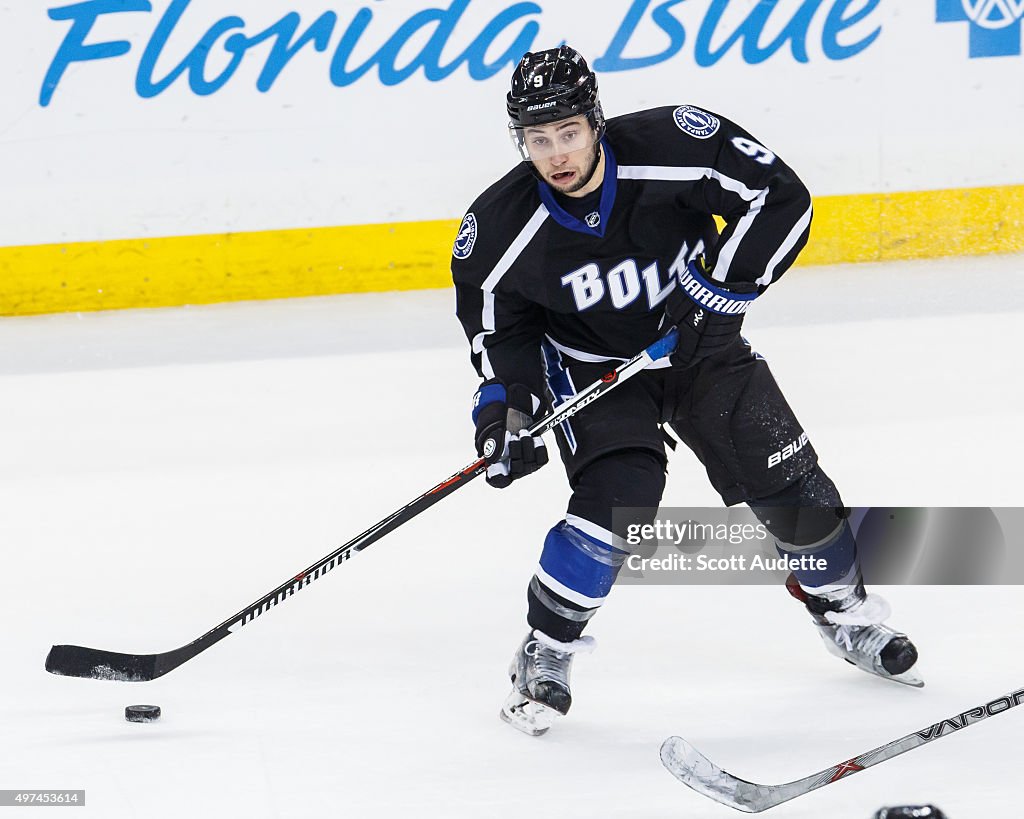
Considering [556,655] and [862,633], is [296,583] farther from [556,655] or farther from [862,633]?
[862,633]

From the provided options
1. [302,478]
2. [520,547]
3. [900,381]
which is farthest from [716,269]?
[900,381]

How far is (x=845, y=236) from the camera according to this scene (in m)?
5.94

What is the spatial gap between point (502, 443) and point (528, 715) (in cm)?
43

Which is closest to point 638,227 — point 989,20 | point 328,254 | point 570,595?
point 570,595

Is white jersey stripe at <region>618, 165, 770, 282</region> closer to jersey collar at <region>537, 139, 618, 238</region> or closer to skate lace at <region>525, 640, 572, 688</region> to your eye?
jersey collar at <region>537, 139, 618, 238</region>

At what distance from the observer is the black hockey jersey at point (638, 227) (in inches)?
93.3

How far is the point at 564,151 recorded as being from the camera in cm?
230

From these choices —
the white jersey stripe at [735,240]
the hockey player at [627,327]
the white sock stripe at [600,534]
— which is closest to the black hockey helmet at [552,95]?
the hockey player at [627,327]

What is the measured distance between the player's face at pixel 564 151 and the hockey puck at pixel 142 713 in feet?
3.49

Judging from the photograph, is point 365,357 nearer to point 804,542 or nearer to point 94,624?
point 94,624

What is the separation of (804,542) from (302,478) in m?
1.61

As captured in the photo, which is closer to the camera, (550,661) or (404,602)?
(550,661)

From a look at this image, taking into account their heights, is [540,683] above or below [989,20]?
below

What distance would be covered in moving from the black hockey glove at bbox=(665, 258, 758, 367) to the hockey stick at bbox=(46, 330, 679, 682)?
1.7 inches
